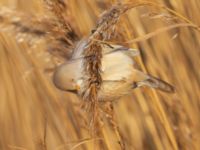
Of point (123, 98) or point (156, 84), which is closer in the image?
point (156, 84)

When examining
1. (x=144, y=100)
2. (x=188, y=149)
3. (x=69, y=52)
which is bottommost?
(x=188, y=149)

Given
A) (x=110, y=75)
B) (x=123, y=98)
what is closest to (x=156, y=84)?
(x=110, y=75)

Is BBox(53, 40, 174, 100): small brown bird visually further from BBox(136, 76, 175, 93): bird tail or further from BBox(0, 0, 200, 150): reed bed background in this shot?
BBox(0, 0, 200, 150): reed bed background

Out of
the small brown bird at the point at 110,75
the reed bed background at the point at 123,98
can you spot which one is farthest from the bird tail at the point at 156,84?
the reed bed background at the point at 123,98

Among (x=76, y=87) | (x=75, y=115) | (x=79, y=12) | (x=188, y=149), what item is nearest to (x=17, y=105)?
(x=75, y=115)

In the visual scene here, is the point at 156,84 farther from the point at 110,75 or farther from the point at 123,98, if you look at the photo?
the point at 123,98

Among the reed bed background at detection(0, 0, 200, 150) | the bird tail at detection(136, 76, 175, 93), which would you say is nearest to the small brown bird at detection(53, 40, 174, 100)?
the bird tail at detection(136, 76, 175, 93)

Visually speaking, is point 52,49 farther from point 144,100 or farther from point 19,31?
point 144,100
